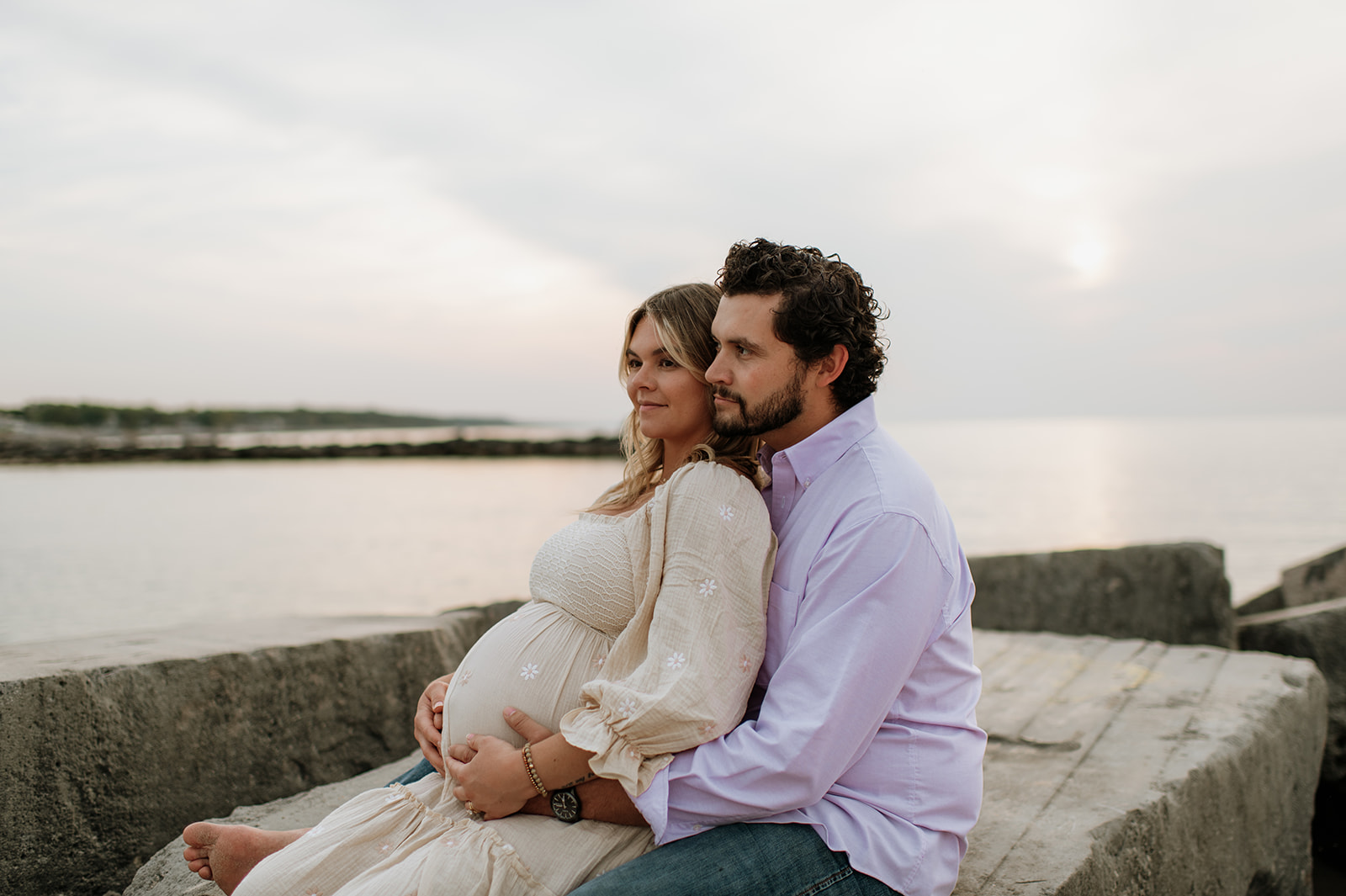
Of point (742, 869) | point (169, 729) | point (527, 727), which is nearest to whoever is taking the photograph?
point (742, 869)

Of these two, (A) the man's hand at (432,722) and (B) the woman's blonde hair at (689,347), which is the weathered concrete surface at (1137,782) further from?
(B) the woman's blonde hair at (689,347)

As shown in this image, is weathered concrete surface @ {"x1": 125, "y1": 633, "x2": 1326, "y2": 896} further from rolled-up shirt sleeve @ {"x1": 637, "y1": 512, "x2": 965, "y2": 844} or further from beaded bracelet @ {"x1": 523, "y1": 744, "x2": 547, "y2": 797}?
beaded bracelet @ {"x1": 523, "y1": 744, "x2": 547, "y2": 797}

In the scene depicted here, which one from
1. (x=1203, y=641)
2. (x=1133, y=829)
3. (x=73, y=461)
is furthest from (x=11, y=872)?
(x=73, y=461)

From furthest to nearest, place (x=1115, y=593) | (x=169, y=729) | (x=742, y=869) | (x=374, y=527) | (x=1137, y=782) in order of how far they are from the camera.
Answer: (x=374, y=527)
(x=1115, y=593)
(x=169, y=729)
(x=1137, y=782)
(x=742, y=869)

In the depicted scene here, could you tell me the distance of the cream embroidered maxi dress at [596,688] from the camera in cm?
174

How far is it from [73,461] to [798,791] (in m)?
39.1

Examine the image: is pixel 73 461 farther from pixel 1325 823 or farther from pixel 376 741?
pixel 1325 823

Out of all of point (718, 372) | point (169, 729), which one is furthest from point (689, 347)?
point (169, 729)

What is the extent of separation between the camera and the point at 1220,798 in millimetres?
2902

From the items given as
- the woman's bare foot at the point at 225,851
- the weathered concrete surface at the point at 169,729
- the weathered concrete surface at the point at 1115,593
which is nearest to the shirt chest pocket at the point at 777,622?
the woman's bare foot at the point at 225,851

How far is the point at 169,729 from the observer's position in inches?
118

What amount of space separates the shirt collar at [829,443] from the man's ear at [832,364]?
0.09m

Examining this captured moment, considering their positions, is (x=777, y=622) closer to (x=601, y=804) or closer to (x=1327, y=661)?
(x=601, y=804)

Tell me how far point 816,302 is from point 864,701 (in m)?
0.92
